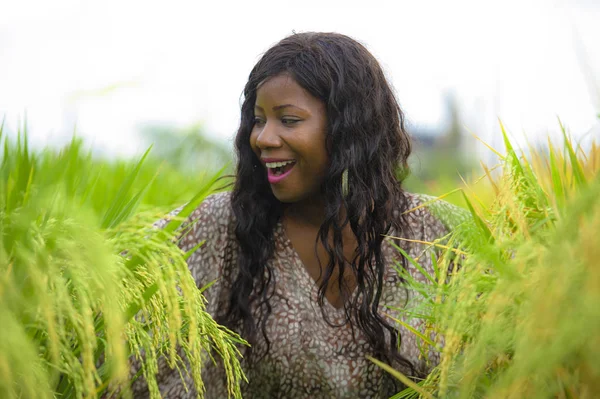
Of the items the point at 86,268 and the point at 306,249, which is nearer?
the point at 86,268

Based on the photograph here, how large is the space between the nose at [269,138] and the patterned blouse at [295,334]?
0.35 m

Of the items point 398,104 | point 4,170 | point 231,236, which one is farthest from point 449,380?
point 398,104

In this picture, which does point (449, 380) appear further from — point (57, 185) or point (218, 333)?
point (57, 185)

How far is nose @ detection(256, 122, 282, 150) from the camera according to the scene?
254 centimetres

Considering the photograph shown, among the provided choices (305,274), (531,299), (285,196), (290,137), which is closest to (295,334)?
(305,274)

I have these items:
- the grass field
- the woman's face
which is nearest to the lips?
the woman's face

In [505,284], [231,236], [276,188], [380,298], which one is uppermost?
[505,284]

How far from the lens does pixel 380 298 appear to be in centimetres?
267

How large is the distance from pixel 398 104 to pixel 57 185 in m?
1.69

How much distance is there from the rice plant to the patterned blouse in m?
0.84

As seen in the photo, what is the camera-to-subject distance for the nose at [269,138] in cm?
254

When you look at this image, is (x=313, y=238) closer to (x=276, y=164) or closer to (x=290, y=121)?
(x=276, y=164)

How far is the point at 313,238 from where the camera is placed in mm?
2783

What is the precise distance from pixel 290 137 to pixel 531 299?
1.41 m
